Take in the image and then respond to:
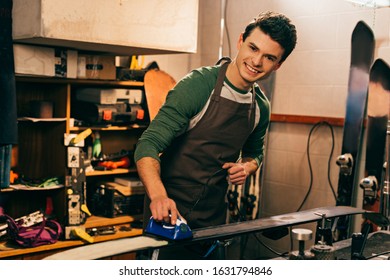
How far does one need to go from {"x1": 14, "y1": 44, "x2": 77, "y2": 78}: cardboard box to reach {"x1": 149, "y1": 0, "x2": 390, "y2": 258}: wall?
46.9 inches

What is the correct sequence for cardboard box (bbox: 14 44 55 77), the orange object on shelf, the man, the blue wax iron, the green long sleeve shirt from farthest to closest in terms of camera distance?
the orange object on shelf → cardboard box (bbox: 14 44 55 77) → the man → the green long sleeve shirt → the blue wax iron

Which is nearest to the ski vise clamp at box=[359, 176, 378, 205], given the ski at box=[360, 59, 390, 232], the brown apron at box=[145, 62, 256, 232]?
the ski at box=[360, 59, 390, 232]

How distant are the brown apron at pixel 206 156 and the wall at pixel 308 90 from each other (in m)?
1.17

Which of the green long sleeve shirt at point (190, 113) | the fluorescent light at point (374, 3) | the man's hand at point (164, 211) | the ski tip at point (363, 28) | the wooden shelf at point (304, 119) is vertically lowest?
the man's hand at point (164, 211)

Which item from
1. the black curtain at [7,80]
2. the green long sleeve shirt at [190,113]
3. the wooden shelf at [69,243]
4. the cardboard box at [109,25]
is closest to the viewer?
the green long sleeve shirt at [190,113]

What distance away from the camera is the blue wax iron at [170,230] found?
4.26 ft

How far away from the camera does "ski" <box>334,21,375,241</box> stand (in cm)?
285

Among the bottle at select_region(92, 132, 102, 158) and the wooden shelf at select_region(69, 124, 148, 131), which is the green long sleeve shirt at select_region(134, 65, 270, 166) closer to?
the wooden shelf at select_region(69, 124, 148, 131)

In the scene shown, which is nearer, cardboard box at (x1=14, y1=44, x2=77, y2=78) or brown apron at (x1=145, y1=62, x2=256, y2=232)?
brown apron at (x1=145, y1=62, x2=256, y2=232)

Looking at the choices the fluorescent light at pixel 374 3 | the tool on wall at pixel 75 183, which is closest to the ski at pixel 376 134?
the fluorescent light at pixel 374 3

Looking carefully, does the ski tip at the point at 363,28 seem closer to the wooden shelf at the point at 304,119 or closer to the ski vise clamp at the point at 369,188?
the wooden shelf at the point at 304,119

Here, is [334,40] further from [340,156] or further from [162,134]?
[162,134]

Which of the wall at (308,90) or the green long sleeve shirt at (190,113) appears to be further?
the wall at (308,90)
